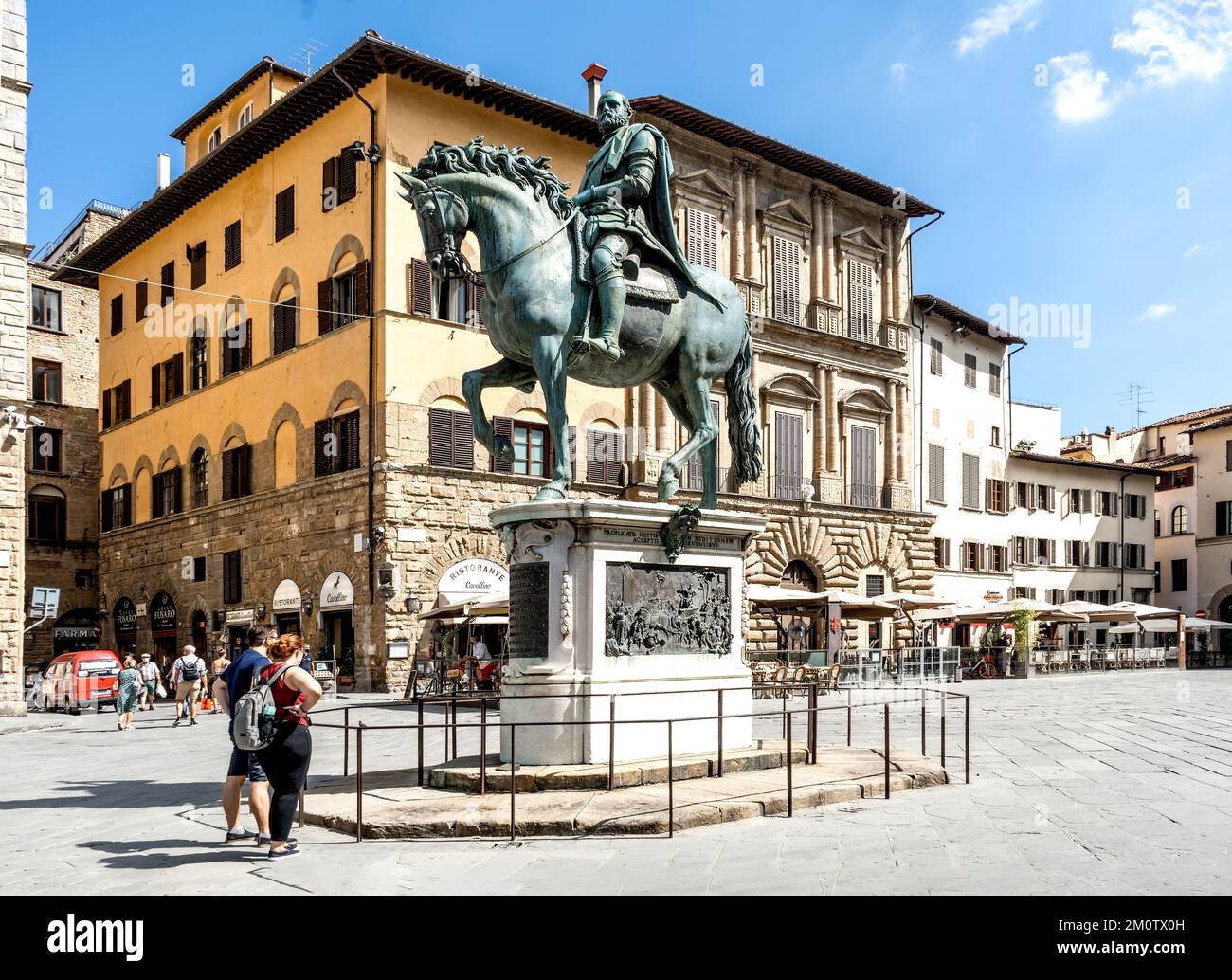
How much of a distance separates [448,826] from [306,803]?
1.51m

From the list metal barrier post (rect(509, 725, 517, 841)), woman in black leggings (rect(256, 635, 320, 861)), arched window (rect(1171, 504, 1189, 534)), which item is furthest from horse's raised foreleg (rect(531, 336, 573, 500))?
arched window (rect(1171, 504, 1189, 534))

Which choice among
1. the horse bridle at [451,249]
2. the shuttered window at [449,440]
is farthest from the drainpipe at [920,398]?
the horse bridle at [451,249]

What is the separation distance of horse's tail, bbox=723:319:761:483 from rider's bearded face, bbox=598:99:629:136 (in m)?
2.10

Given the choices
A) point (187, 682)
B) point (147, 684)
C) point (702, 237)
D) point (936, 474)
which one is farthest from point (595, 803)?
point (936, 474)

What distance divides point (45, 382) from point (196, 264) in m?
10.7

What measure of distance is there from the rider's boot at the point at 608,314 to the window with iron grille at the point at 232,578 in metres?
24.1

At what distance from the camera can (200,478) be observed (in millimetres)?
34094

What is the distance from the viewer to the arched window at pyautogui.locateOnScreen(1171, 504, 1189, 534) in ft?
201

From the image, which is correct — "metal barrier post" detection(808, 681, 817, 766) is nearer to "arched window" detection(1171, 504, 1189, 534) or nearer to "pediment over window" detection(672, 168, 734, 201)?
"pediment over window" detection(672, 168, 734, 201)

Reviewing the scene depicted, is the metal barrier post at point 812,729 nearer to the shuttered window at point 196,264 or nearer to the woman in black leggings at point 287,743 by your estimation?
the woman in black leggings at point 287,743

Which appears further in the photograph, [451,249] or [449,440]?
[449,440]

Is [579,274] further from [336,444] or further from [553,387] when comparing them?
[336,444]

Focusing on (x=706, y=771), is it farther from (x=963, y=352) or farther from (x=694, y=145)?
(x=963, y=352)
